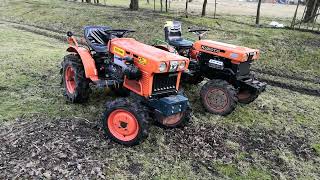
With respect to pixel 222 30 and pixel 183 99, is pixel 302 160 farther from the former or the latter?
pixel 222 30

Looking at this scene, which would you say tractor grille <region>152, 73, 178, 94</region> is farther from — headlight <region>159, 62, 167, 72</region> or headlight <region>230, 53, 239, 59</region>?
headlight <region>230, 53, 239, 59</region>

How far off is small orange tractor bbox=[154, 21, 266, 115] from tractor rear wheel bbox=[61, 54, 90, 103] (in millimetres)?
2058

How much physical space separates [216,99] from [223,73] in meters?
0.63

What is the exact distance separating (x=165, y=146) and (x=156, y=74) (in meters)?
1.20

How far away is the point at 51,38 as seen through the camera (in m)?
15.6

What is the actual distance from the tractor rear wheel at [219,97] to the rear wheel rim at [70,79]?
2.71 metres

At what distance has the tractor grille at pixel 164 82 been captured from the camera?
5910 millimetres

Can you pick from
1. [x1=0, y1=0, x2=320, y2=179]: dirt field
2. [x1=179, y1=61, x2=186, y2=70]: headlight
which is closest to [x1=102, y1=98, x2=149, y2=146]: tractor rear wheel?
[x1=0, y1=0, x2=320, y2=179]: dirt field

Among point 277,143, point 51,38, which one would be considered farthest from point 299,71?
point 51,38

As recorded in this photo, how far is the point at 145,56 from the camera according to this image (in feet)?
19.1

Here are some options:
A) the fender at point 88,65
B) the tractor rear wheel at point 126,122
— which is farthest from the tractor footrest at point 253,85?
the fender at point 88,65

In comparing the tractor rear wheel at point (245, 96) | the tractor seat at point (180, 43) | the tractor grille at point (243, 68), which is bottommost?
the tractor rear wheel at point (245, 96)

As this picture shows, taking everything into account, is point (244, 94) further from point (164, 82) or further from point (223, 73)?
point (164, 82)

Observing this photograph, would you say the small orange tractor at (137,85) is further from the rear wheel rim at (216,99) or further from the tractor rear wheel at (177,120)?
the rear wheel rim at (216,99)
